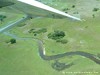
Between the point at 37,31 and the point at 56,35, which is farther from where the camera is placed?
the point at 37,31

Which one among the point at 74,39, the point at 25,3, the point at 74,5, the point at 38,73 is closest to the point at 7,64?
the point at 38,73

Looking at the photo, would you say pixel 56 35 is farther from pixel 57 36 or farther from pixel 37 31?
pixel 37 31

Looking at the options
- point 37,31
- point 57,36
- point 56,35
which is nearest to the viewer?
point 57,36

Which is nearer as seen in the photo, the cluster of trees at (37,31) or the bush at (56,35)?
the bush at (56,35)

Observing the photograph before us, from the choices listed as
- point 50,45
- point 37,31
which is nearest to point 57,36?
point 50,45

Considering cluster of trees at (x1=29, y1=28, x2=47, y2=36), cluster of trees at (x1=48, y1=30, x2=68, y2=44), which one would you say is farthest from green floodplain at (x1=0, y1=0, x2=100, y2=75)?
cluster of trees at (x1=48, y1=30, x2=68, y2=44)

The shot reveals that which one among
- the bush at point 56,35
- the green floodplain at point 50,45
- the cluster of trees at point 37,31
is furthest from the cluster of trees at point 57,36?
the cluster of trees at point 37,31

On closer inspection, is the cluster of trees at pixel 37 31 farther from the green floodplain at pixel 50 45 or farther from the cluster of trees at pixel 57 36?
the cluster of trees at pixel 57 36

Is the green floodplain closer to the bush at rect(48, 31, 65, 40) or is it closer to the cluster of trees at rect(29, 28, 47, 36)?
the cluster of trees at rect(29, 28, 47, 36)

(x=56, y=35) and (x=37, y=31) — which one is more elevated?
(x=56, y=35)
